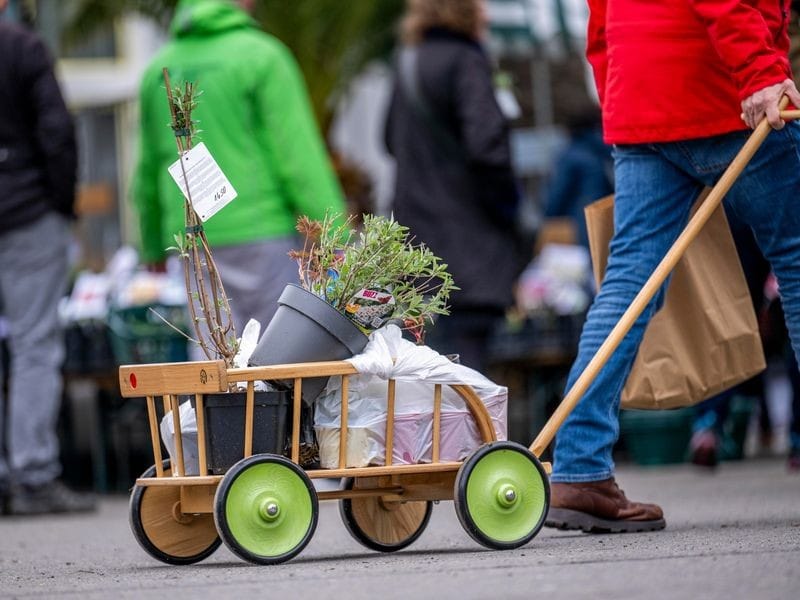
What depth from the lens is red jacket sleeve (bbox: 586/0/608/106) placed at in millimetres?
4929

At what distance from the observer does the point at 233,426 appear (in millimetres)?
4074

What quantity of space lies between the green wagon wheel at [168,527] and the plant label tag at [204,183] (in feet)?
2.14

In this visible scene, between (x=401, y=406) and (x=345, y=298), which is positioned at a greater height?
(x=345, y=298)

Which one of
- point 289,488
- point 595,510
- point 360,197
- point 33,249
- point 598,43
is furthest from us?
point 360,197

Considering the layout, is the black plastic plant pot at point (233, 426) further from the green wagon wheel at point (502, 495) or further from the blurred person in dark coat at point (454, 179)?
the blurred person in dark coat at point (454, 179)

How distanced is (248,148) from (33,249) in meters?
1.06

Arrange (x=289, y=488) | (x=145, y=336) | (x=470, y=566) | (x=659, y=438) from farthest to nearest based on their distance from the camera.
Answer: (x=659, y=438) < (x=145, y=336) < (x=289, y=488) < (x=470, y=566)

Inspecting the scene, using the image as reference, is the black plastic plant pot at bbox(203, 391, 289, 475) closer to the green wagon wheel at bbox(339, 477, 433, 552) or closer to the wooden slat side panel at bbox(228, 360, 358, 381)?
the wooden slat side panel at bbox(228, 360, 358, 381)

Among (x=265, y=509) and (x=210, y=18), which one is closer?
(x=265, y=509)

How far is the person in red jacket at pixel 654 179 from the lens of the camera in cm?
455

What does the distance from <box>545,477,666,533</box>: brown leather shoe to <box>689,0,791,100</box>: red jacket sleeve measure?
1.13 metres

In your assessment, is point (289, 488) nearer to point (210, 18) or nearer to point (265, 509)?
point (265, 509)

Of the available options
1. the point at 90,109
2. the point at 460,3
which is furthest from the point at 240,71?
the point at 90,109

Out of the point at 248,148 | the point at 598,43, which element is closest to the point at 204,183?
the point at 598,43
